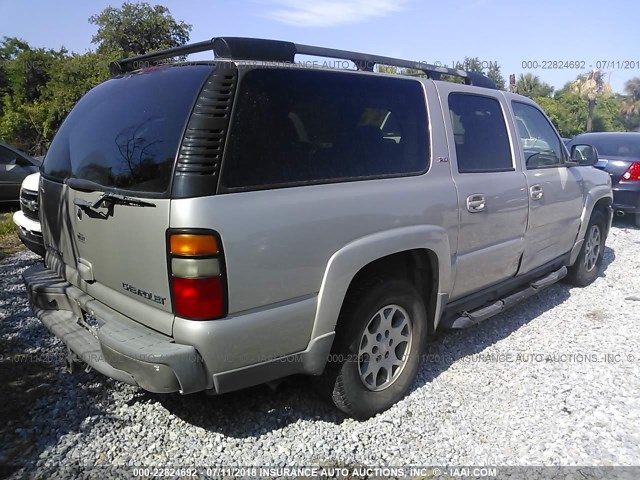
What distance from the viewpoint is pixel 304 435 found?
2.76 metres

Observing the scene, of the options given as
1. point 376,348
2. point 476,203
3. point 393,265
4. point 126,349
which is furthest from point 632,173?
point 126,349

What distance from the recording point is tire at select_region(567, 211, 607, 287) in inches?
207

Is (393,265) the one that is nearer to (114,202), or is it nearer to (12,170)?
(114,202)

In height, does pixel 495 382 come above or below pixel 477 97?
below

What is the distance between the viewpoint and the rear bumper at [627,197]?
8258 millimetres

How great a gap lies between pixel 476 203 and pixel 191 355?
2.17m

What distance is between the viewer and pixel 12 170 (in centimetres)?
889

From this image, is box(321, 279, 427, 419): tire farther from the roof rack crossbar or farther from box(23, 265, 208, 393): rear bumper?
the roof rack crossbar

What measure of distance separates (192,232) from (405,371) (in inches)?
69.2

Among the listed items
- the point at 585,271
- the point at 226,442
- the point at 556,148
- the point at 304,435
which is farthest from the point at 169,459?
the point at 585,271

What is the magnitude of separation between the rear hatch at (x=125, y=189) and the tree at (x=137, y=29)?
31676 mm

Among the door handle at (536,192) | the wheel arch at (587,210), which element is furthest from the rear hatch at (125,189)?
the wheel arch at (587,210)

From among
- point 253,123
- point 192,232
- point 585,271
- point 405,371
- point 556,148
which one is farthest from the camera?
point 585,271

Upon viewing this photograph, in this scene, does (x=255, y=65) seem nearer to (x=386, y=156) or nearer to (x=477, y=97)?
(x=386, y=156)
